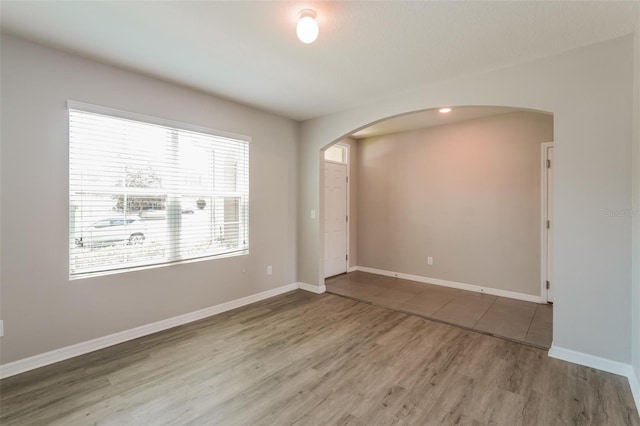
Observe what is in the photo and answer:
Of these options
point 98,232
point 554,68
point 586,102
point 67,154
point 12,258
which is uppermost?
point 554,68

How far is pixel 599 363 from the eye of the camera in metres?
2.34

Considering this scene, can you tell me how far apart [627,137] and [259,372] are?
343 centimetres

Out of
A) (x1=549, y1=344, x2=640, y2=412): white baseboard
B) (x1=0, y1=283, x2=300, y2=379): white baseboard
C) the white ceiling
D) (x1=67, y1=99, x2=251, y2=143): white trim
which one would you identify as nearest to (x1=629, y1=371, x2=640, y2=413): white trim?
(x1=549, y1=344, x2=640, y2=412): white baseboard

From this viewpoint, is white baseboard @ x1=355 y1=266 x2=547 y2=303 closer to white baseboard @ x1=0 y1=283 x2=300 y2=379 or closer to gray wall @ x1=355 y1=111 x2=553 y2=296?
gray wall @ x1=355 y1=111 x2=553 y2=296

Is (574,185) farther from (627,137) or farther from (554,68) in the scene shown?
(554,68)

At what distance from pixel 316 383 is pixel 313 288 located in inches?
90.3

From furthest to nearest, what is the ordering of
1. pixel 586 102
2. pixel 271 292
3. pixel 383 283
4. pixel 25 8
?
pixel 383 283, pixel 271 292, pixel 586 102, pixel 25 8

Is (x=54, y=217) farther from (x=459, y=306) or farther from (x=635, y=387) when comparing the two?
(x=635, y=387)

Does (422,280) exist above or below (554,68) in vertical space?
below

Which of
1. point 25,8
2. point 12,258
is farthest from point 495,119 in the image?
point 12,258

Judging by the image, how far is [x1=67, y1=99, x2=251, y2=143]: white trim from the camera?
2559 mm

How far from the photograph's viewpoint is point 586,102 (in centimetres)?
237

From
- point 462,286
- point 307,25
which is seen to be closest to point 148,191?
point 307,25

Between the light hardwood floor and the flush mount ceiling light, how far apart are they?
250 cm
